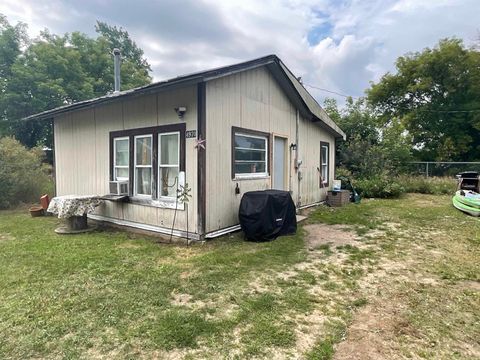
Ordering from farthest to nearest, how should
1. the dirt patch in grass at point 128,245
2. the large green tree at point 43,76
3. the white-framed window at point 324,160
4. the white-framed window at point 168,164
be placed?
1. the large green tree at point 43,76
2. the white-framed window at point 324,160
3. the white-framed window at point 168,164
4. the dirt patch in grass at point 128,245

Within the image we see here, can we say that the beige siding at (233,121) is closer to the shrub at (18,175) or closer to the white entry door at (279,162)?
the white entry door at (279,162)

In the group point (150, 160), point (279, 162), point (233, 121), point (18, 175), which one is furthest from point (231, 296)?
point (18, 175)

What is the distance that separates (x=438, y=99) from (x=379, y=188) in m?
16.0

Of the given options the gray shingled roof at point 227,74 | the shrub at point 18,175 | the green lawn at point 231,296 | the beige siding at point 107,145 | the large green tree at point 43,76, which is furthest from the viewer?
the large green tree at point 43,76

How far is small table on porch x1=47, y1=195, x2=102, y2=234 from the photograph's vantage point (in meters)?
5.86

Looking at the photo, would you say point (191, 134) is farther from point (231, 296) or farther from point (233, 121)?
point (231, 296)

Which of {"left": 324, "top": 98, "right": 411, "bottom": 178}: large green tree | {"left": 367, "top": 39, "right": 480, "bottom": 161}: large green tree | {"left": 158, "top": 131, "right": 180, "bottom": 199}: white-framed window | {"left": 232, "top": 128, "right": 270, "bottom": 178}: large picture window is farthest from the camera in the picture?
{"left": 367, "top": 39, "right": 480, "bottom": 161}: large green tree

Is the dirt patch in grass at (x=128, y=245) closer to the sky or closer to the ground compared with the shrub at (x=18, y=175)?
closer to the ground

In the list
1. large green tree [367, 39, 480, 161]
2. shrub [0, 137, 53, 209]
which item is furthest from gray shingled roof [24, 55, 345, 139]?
large green tree [367, 39, 480, 161]

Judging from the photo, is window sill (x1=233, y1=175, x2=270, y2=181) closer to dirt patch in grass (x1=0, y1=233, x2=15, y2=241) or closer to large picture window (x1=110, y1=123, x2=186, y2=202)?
large picture window (x1=110, y1=123, x2=186, y2=202)

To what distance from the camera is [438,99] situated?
72.7 feet

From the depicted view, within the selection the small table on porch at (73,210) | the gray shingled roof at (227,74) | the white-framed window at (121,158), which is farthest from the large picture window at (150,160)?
the small table on porch at (73,210)

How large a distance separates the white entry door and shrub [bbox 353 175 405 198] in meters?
5.39

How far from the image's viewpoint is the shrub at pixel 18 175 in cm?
905
